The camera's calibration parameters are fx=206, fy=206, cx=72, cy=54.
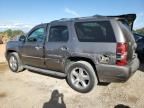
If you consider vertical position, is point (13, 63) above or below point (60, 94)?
above

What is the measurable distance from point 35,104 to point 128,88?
2573 mm

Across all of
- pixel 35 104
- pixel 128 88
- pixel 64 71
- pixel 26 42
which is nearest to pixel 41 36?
pixel 26 42

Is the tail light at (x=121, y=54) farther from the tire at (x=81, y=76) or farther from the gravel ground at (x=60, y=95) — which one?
the gravel ground at (x=60, y=95)

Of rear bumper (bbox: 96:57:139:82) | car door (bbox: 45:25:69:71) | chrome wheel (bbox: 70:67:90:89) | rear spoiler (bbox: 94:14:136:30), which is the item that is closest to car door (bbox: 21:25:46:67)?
car door (bbox: 45:25:69:71)

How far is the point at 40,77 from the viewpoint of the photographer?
696 centimetres

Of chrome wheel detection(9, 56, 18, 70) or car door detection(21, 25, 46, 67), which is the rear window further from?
chrome wheel detection(9, 56, 18, 70)

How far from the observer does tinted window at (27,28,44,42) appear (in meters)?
6.47

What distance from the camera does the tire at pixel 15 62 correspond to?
7370 mm

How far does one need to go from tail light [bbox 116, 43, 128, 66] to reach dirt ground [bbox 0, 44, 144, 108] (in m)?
0.92

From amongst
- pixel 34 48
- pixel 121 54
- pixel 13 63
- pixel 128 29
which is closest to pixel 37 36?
pixel 34 48

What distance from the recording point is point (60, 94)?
17.7 ft

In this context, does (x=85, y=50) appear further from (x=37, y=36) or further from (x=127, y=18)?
(x=37, y=36)

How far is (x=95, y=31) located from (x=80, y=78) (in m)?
1.31

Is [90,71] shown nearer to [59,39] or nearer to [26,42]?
[59,39]
